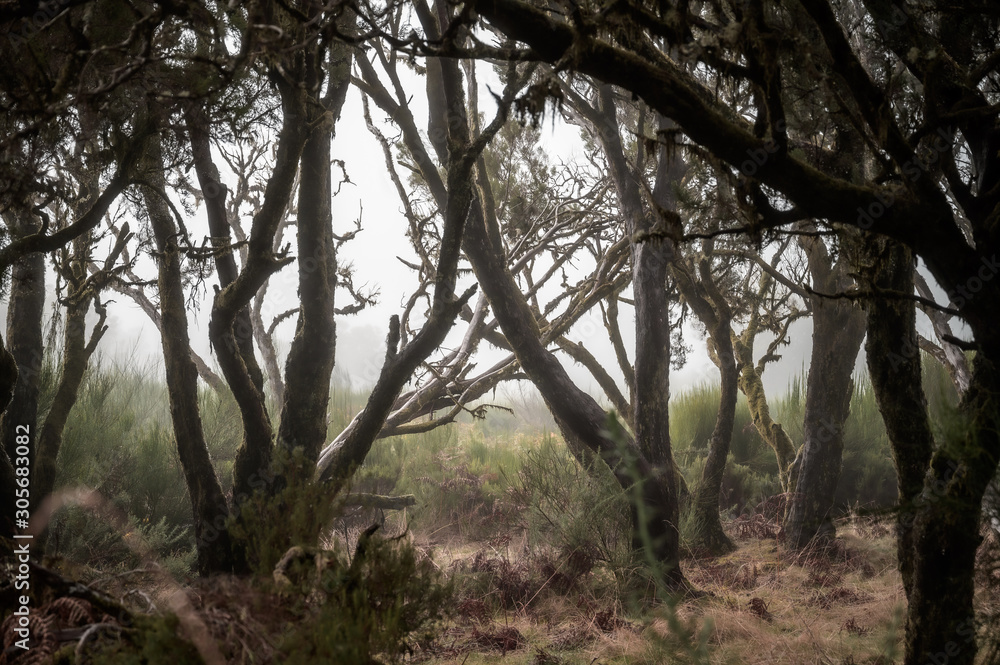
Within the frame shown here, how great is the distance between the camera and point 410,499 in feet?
21.0

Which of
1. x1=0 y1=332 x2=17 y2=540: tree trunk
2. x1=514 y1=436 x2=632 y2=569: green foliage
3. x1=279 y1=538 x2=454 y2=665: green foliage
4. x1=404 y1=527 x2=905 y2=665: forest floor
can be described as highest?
x1=0 y1=332 x2=17 y2=540: tree trunk

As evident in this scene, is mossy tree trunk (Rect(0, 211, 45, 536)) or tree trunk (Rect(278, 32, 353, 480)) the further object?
mossy tree trunk (Rect(0, 211, 45, 536))

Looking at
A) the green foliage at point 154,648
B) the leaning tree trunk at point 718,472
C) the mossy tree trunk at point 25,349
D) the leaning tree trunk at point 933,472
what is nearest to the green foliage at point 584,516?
the leaning tree trunk at point 718,472

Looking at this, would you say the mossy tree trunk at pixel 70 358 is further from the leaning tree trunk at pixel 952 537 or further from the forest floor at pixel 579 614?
the leaning tree trunk at pixel 952 537

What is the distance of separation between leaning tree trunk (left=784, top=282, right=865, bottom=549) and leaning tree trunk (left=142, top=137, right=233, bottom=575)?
5.41m

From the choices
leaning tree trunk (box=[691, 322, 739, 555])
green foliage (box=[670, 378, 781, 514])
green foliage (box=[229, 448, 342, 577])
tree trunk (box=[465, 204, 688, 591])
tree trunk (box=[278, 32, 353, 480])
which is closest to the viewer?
green foliage (box=[229, 448, 342, 577])

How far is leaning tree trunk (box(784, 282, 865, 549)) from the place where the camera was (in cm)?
642

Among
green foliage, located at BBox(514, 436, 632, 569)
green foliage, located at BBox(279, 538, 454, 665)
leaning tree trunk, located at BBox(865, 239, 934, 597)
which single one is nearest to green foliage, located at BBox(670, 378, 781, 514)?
green foliage, located at BBox(514, 436, 632, 569)

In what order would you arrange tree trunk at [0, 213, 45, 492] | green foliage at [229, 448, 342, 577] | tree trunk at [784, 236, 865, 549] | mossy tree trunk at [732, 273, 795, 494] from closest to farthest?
1. green foliage at [229, 448, 342, 577]
2. tree trunk at [0, 213, 45, 492]
3. tree trunk at [784, 236, 865, 549]
4. mossy tree trunk at [732, 273, 795, 494]

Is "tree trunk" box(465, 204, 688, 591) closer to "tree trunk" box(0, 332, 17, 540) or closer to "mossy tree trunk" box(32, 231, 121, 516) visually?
"mossy tree trunk" box(32, 231, 121, 516)

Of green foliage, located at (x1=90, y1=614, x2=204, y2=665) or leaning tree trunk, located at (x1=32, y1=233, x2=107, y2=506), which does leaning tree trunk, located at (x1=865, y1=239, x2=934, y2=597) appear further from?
leaning tree trunk, located at (x1=32, y1=233, x2=107, y2=506)

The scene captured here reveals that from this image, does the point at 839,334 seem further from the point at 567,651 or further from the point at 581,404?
the point at 567,651

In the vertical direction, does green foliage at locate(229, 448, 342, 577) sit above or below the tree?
below

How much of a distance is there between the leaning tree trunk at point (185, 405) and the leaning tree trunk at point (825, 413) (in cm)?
541
